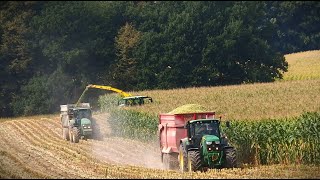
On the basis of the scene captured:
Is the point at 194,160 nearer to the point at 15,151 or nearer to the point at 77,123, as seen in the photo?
the point at 15,151

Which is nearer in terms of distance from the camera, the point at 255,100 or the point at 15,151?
the point at 15,151

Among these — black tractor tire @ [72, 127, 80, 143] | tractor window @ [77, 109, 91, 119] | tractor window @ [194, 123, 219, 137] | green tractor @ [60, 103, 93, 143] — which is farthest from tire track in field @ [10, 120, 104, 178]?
tractor window @ [194, 123, 219, 137]

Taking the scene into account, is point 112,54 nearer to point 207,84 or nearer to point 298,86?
point 207,84

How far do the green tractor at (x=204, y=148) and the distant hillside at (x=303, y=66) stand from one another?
37628mm

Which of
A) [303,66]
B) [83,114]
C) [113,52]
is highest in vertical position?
[113,52]

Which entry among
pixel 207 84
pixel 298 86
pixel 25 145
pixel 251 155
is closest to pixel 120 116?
pixel 25 145

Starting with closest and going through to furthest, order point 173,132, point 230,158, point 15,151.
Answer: point 230,158
point 173,132
point 15,151

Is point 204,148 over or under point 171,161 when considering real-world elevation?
over

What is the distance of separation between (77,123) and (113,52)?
33762mm

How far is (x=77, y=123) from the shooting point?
38156 millimetres

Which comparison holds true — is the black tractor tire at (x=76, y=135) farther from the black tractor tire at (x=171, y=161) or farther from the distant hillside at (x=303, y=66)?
the distant hillside at (x=303, y=66)

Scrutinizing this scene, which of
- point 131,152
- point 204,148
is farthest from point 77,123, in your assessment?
point 204,148

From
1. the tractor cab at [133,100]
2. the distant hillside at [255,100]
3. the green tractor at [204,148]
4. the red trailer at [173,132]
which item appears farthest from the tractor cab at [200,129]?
the tractor cab at [133,100]

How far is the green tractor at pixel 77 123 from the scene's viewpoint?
122ft
